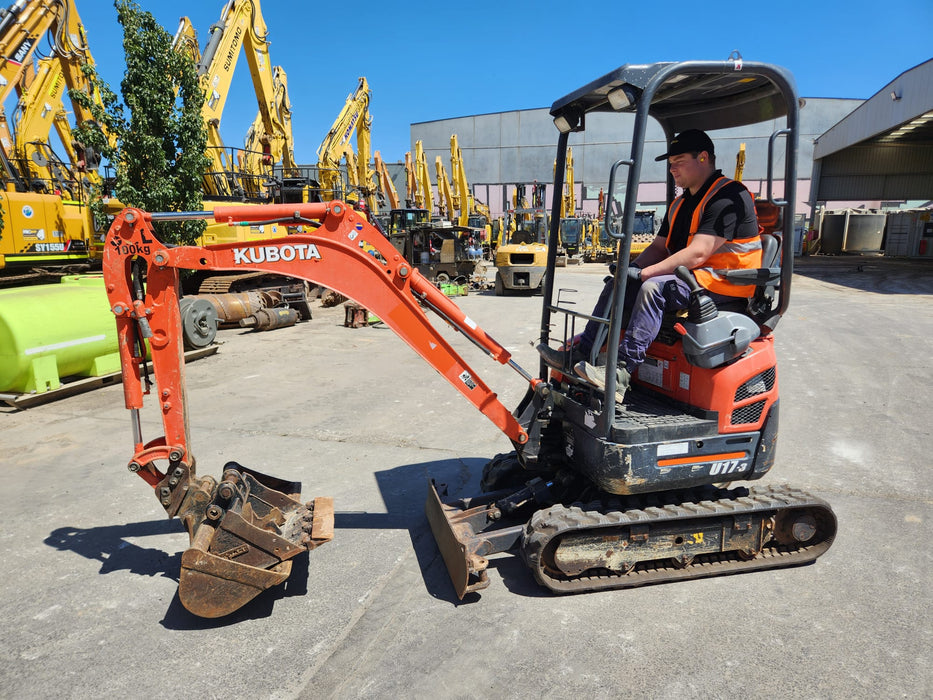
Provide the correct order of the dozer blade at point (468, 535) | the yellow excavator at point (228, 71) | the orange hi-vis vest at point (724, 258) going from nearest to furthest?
the dozer blade at point (468, 535)
the orange hi-vis vest at point (724, 258)
the yellow excavator at point (228, 71)

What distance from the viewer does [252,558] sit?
10.7 ft

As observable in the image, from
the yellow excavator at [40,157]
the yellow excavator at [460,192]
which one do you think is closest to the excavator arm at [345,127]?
the yellow excavator at [460,192]

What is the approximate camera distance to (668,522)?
3523mm

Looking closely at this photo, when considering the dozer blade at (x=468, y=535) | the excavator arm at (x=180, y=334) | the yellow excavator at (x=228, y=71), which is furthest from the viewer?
the yellow excavator at (x=228, y=71)

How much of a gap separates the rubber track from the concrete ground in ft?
0.28

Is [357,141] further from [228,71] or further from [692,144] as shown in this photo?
[692,144]

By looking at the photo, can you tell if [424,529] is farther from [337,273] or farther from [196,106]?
[196,106]

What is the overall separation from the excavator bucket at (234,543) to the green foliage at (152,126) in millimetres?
9184

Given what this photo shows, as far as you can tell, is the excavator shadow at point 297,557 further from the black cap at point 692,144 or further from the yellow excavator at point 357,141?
the yellow excavator at point 357,141

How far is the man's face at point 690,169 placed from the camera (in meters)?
3.59

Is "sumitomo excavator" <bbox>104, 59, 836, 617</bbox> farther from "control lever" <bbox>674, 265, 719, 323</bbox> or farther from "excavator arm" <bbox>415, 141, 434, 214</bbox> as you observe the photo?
"excavator arm" <bbox>415, 141, 434, 214</bbox>

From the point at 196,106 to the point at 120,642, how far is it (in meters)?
11.4

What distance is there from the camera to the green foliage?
11.3 m

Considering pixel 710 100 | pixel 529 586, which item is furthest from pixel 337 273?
pixel 710 100
